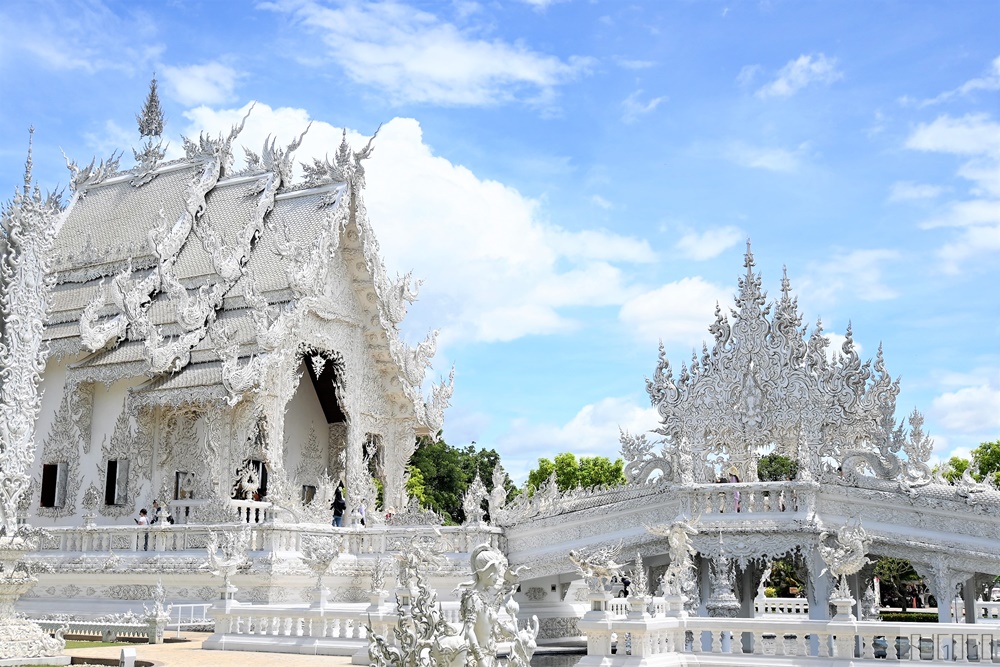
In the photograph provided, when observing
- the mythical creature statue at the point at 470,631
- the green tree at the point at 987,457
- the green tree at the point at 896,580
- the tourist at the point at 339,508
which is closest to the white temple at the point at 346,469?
the mythical creature statue at the point at 470,631

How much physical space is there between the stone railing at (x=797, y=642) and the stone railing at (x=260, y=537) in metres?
5.69

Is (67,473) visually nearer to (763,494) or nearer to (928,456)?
(763,494)

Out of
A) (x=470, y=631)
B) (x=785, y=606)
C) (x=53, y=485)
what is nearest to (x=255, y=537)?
(x=53, y=485)

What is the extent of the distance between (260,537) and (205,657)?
17.0ft

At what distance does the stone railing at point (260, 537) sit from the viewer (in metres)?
17.3

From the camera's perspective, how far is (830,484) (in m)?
15.3

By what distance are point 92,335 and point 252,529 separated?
20.8ft

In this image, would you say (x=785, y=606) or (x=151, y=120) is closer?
(x=785, y=606)

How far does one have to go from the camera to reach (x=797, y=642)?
11.6 m

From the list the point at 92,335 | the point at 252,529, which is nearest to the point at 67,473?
the point at 92,335

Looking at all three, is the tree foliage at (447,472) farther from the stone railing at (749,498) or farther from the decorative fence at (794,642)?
the decorative fence at (794,642)

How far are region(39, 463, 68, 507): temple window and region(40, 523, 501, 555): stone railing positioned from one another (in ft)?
7.95

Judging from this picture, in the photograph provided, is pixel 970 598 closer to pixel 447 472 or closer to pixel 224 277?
pixel 224 277

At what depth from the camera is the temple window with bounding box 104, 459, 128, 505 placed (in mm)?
21453
